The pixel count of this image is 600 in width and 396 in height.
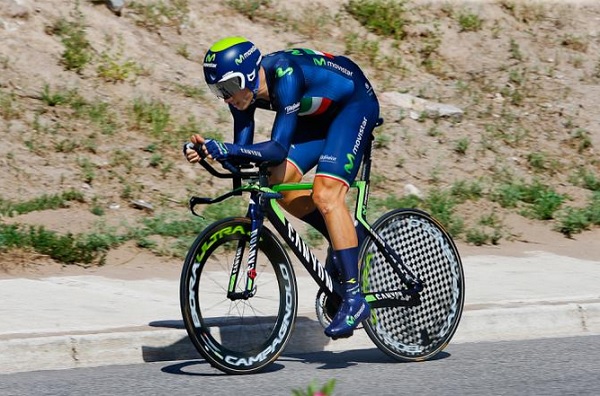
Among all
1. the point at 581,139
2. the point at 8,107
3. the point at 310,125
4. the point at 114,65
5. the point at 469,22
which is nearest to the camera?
the point at 310,125

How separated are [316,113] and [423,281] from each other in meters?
1.22

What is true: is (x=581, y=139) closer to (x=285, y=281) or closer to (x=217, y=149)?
(x=285, y=281)

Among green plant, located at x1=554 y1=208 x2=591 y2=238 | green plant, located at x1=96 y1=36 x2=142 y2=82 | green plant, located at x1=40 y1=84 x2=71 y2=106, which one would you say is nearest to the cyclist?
green plant, located at x1=554 y1=208 x2=591 y2=238

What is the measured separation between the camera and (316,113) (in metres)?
6.85

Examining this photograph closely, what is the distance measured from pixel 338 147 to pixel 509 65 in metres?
8.13

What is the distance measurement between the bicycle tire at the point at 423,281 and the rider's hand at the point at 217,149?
1178 mm

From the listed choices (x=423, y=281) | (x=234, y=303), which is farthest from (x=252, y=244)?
(x=423, y=281)

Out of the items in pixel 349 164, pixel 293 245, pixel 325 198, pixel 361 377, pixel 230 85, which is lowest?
pixel 361 377

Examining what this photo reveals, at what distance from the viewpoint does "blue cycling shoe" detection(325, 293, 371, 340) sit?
6.55 metres

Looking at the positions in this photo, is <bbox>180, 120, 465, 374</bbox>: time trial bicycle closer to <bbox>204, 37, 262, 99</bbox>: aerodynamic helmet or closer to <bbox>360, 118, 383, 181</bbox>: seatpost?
<bbox>360, 118, 383, 181</bbox>: seatpost

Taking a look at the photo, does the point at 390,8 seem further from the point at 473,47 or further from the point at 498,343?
the point at 498,343

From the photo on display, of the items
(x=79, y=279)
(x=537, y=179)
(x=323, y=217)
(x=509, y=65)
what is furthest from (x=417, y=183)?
(x=323, y=217)

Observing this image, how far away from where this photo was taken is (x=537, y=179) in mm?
12477

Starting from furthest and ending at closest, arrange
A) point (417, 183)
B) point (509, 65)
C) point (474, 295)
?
point (509, 65) < point (417, 183) < point (474, 295)
